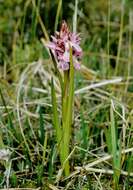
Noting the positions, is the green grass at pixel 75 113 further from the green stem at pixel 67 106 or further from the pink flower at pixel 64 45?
the pink flower at pixel 64 45

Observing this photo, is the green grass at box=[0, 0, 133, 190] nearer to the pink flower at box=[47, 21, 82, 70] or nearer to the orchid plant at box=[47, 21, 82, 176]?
the orchid plant at box=[47, 21, 82, 176]

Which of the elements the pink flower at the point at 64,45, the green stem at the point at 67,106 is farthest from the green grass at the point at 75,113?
the pink flower at the point at 64,45

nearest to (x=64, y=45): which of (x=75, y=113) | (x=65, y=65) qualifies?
(x=65, y=65)

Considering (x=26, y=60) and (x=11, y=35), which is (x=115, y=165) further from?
(x=11, y=35)

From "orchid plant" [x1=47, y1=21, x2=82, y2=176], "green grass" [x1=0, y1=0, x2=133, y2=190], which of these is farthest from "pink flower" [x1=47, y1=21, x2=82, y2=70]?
"green grass" [x1=0, y1=0, x2=133, y2=190]

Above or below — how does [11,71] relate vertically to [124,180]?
above

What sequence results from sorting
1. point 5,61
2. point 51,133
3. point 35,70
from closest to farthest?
point 51,133 < point 35,70 < point 5,61

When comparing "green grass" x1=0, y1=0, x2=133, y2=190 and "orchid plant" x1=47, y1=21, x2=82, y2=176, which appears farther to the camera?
"green grass" x1=0, y1=0, x2=133, y2=190

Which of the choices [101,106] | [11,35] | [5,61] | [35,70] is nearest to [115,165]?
[101,106]

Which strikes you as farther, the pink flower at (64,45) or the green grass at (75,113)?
the green grass at (75,113)
